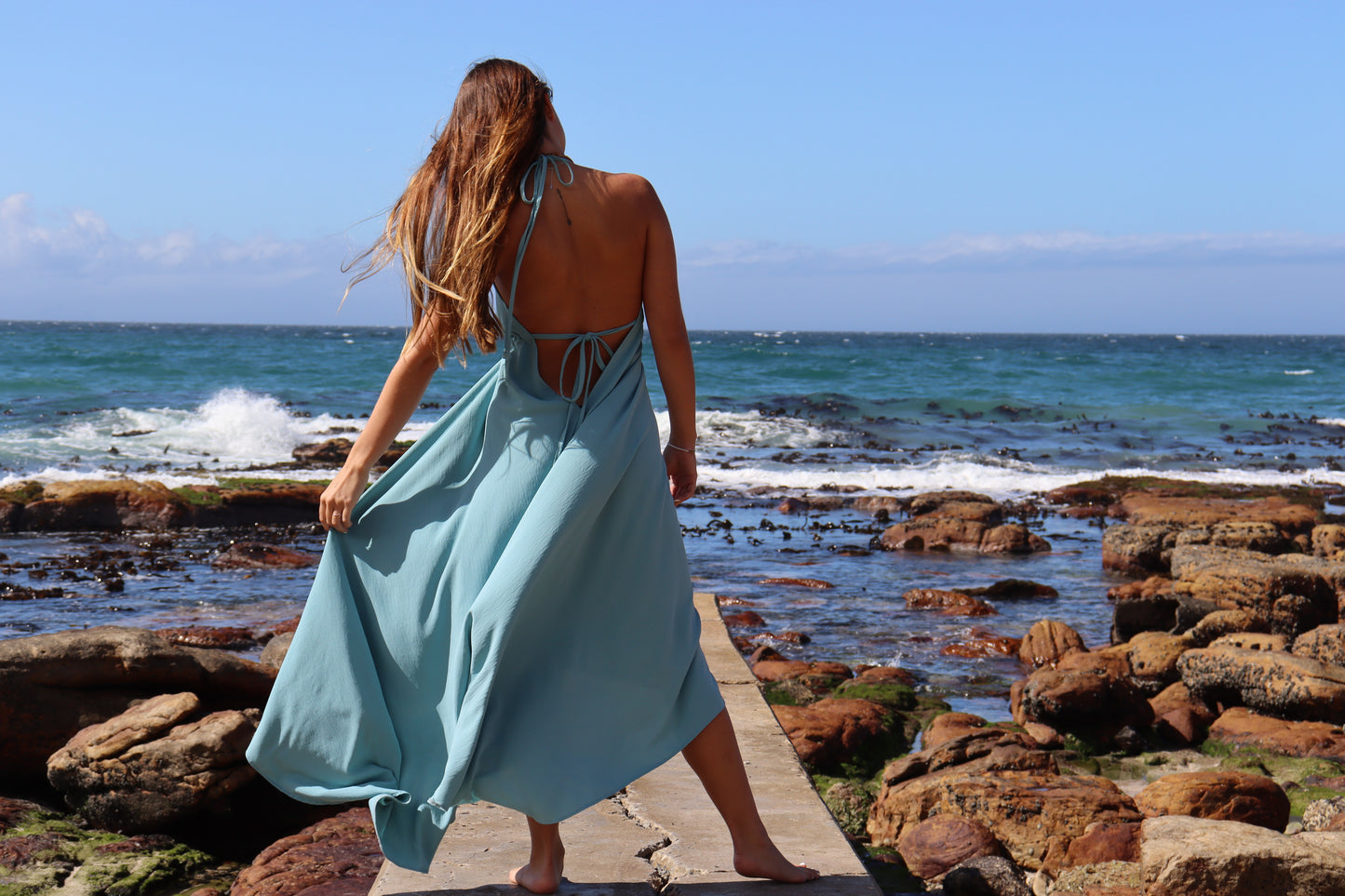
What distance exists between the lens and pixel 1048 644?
7.31 m

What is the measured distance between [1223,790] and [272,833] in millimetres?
3483

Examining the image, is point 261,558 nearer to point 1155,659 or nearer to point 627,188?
point 1155,659

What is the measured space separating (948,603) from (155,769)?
6393mm

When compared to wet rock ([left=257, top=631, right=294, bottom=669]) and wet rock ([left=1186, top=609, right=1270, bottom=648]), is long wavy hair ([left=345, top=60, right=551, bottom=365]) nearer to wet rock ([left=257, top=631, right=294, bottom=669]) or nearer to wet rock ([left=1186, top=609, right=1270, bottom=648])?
wet rock ([left=257, top=631, right=294, bottom=669])

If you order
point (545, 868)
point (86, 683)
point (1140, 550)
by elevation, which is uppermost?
point (545, 868)

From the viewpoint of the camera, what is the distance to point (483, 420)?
258 centimetres

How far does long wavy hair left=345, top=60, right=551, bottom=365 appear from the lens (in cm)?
237

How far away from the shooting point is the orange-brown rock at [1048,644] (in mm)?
7227

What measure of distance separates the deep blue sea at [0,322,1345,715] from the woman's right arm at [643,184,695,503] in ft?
14.8

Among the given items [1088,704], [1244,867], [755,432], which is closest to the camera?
[1244,867]

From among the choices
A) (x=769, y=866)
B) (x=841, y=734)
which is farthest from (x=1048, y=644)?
(x=769, y=866)

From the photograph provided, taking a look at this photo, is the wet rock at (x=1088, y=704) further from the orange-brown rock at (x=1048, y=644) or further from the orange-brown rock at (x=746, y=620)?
the orange-brown rock at (x=746, y=620)

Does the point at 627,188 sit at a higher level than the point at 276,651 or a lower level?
higher

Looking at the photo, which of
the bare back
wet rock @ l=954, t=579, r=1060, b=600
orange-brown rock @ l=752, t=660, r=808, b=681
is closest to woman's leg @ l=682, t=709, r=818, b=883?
the bare back
